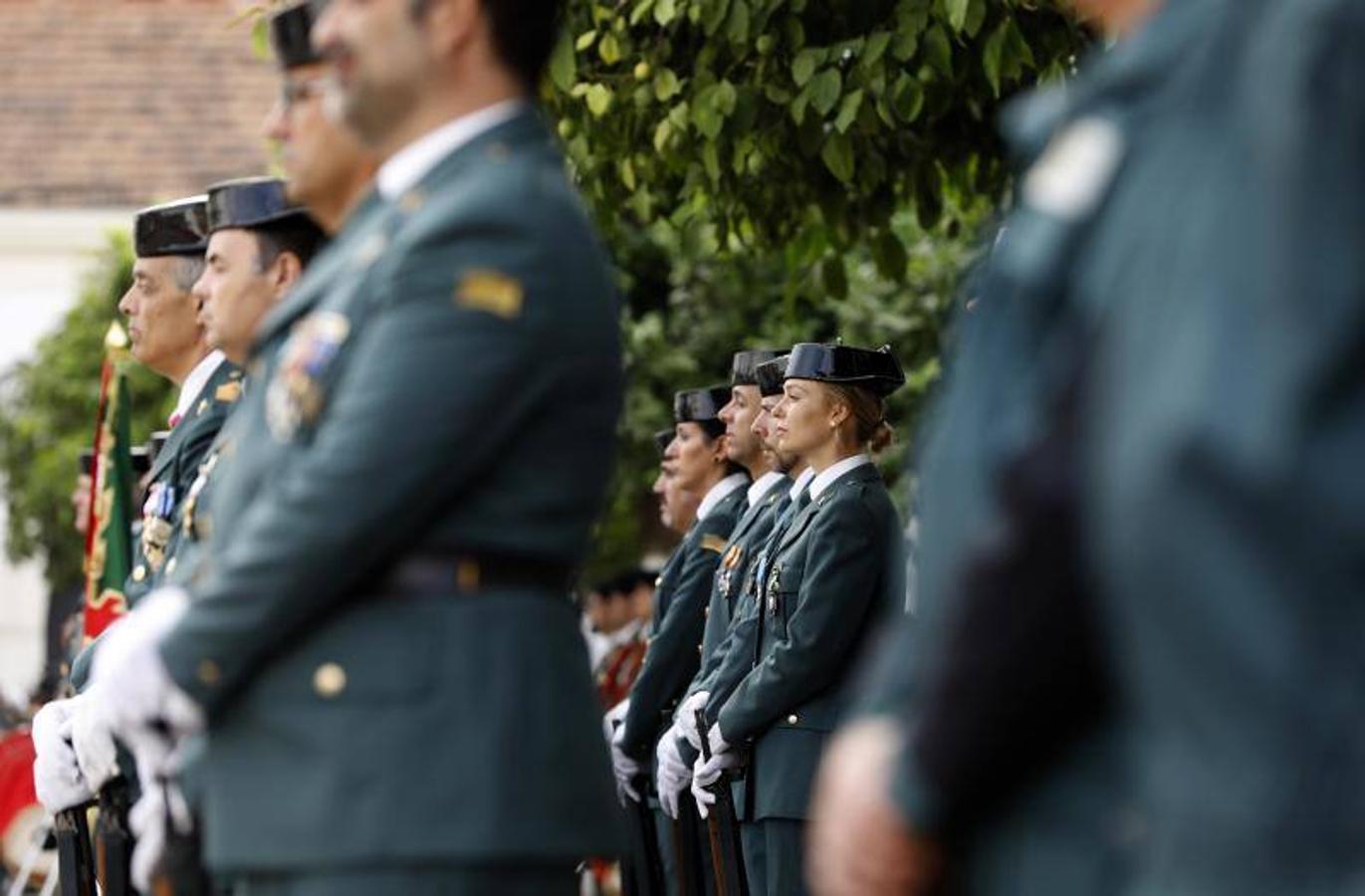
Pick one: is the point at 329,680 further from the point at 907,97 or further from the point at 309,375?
the point at 907,97

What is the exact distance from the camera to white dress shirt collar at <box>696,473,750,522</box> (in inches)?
420

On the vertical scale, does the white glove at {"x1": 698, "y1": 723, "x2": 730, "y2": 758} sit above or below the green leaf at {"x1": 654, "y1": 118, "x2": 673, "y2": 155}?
below

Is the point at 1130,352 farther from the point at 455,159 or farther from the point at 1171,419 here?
the point at 455,159

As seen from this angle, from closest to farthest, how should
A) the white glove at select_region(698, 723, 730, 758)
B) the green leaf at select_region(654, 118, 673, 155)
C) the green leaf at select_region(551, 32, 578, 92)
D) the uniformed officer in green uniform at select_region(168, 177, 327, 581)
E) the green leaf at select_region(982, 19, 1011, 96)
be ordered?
the uniformed officer in green uniform at select_region(168, 177, 327, 581)
the green leaf at select_region(982, 19, 1011, 96)
the green leaf at select_region(551, 32, 578, 92)
the green leaf at select_region(654, 118, 673, 155)
the white glove at select_region(698, 723, 730, 758)

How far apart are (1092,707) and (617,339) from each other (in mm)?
1312

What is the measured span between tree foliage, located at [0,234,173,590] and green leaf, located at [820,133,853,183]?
12.5 m

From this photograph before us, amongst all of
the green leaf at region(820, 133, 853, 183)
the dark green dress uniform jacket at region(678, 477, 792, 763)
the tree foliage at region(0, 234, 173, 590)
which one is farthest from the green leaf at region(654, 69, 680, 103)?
the tree foliage at region(0, 234, 173, 590)

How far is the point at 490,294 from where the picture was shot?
343 centimetres

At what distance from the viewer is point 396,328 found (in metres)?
3.42

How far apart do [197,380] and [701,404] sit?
191 inches

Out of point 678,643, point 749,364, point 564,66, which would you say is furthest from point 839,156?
point 678,643

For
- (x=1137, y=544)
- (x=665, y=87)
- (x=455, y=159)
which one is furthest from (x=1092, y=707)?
(x=665, y=87)

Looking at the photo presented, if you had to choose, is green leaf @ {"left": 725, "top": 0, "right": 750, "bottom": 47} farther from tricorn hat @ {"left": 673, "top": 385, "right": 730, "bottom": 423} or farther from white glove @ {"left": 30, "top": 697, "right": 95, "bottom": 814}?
tricorn hat @ {"left": 673, "top": 385, "right": 730, "bottom": 423}

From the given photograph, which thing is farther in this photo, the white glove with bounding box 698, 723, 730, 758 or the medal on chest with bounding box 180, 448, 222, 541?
the white glove with bounding box 698, 723, 730, 758
